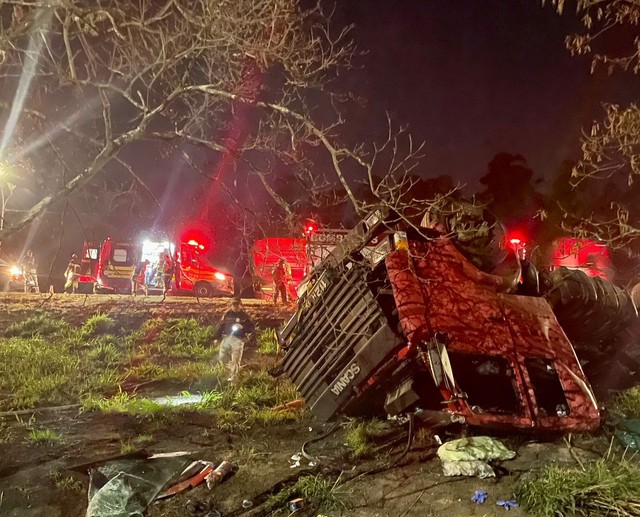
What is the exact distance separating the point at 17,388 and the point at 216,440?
12.4ft

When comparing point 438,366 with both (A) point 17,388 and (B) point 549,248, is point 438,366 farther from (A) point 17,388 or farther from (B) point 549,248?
(B) point 549,248

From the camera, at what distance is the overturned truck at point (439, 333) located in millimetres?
5141

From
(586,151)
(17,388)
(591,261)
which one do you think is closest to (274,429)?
(17,388)

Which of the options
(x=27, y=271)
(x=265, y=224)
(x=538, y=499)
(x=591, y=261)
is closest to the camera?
(x=538, y=499)

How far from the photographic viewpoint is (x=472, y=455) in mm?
4797

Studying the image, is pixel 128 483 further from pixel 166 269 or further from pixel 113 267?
pixel 113 267

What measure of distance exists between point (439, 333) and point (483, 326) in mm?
545

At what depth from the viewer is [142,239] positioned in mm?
19125

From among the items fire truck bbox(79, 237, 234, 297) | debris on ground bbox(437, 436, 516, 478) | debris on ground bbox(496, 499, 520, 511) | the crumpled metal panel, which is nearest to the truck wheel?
fire truck bbox(79, 237, 234, 297)

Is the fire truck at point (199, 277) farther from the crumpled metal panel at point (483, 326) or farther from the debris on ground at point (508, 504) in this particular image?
the debris on ground at point (508, 504)

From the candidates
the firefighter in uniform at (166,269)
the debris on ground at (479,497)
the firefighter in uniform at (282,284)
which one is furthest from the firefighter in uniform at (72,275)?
the debris on ground at (479,497)

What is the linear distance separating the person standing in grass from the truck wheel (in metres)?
8.62

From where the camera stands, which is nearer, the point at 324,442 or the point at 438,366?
the point at 438,366

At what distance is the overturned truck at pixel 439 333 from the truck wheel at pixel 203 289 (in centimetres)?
1171
